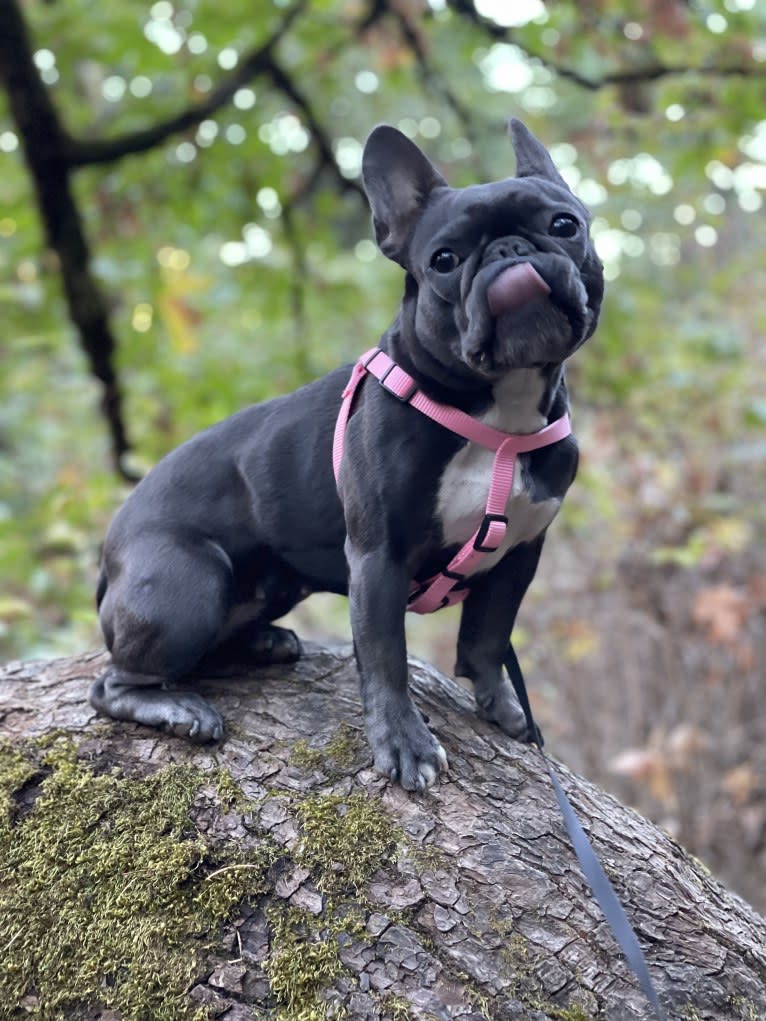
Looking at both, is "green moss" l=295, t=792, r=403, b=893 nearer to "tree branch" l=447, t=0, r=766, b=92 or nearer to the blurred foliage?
the blurred foliage

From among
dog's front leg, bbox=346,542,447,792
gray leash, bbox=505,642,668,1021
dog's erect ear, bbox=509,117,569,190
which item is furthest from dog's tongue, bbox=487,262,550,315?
gray leash, bbox=505,642,668,1021

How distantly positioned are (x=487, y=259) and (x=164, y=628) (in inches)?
50.6

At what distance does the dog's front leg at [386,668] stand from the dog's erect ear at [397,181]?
0.78m

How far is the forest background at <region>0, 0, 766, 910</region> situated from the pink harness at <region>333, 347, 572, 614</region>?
2.84 meters

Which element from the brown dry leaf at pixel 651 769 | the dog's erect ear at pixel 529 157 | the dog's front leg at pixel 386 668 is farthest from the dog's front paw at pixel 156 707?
the brown dry leaf at pixel 651 769

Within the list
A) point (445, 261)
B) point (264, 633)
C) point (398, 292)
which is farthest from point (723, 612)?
point (445, 261)

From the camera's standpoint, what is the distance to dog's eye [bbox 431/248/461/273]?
2178 millimetres

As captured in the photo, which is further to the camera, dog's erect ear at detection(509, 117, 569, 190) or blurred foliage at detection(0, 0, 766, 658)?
blurred foliage at detection(0, 0, 766, 658)

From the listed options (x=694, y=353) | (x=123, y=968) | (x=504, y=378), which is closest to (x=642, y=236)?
(x=694, y=353)

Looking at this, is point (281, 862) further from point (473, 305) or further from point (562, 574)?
point (562, 574)

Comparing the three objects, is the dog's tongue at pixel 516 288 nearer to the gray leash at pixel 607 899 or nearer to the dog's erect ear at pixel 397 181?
the dog's erect ear at pixel 397 181

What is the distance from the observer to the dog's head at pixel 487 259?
204 centimetres

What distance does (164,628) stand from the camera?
262 cm

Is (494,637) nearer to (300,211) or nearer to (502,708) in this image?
(502,708)
